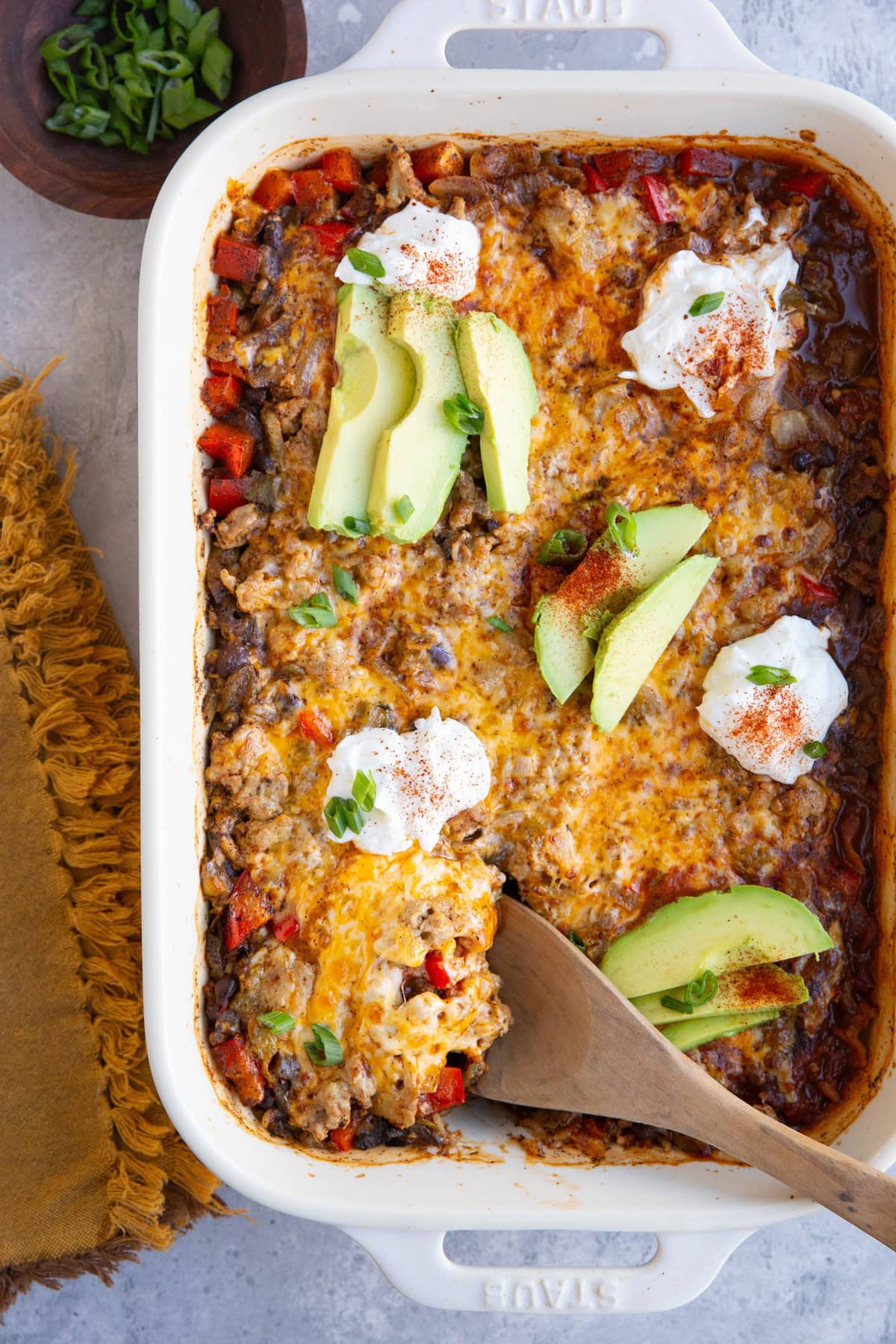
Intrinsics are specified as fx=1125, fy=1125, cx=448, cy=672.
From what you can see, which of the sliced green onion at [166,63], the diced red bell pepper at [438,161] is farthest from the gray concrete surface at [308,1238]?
the diced red bell pepper at [438,161]

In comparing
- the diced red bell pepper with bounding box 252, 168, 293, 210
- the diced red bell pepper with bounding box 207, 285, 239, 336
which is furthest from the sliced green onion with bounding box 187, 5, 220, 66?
the diced red bell pepper with bounding box 207, 285, 239, 336

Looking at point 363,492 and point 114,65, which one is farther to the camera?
point 114,65

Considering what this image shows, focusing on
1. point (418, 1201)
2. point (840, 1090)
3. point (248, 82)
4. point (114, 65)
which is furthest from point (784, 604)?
point (114, 65)

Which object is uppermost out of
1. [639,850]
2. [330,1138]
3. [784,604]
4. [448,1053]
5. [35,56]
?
[35,56]

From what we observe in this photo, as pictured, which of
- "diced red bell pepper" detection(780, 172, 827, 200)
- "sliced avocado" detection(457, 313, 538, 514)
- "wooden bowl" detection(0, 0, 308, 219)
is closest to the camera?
"sliced avocado" detection(457, 313, 538, 514)

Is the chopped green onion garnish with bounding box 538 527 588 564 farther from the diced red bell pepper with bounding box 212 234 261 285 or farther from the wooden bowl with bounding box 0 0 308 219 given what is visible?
the wooden bowl with bounding box 0 0 308 219

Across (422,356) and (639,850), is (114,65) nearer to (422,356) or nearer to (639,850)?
(422,356)
